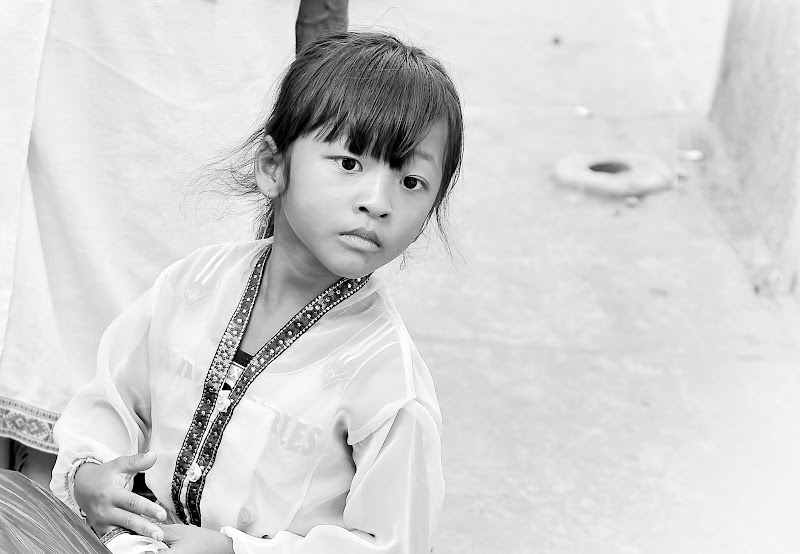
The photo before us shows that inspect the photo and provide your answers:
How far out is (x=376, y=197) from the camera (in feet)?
4.81

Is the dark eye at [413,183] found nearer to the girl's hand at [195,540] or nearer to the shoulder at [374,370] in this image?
the shoulder at [374,370]

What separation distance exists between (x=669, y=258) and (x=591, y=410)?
3.29 ft

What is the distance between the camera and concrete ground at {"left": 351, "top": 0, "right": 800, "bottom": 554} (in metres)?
2.66

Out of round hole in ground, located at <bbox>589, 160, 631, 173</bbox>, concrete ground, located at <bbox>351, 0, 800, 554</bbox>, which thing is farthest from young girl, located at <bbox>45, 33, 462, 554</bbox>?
round hole in ground, located at <bbox>589, 160, 631, 173</bbox>

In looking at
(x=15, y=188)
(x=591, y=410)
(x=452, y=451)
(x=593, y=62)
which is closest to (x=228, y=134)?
(x=15, y=188)

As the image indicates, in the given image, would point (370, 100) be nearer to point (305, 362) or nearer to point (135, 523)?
point (305, 362)

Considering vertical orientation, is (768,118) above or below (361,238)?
below

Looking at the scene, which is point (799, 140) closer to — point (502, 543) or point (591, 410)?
→ point (591, 410)

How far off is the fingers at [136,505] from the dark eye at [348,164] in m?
0.48

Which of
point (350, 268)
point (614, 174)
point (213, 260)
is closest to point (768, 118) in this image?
point (614, 174)

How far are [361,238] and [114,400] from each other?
468 millimetres

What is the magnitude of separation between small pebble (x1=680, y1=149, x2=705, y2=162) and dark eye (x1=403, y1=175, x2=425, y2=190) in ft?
10.9

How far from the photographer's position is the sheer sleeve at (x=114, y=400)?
5.58ft

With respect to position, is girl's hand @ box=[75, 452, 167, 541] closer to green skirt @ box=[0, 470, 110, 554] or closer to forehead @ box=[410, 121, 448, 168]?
green skirt @ box=[0, 470, 110, 554]
